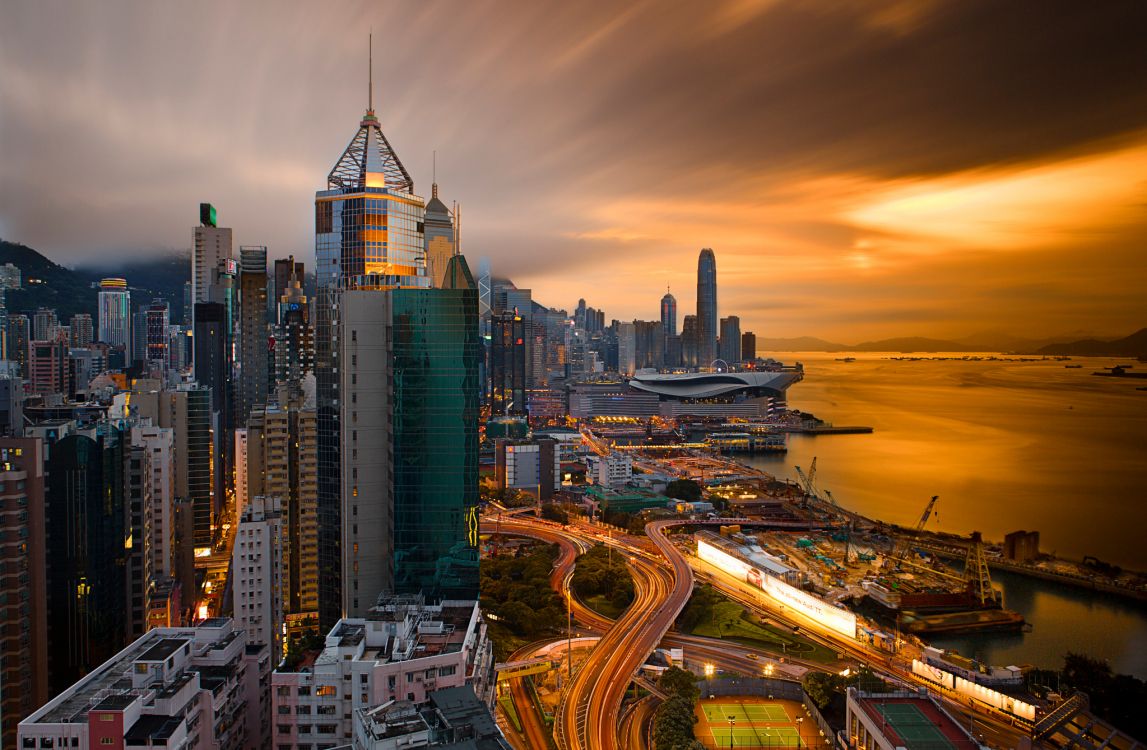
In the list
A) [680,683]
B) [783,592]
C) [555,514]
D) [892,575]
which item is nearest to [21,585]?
[680,683]

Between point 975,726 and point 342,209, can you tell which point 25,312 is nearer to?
point 342,209

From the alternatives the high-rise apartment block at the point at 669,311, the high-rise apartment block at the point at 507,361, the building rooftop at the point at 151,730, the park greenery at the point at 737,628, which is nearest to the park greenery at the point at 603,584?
the park greenery at the point at 737,628

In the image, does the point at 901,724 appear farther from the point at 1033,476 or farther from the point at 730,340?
the point at 730,340

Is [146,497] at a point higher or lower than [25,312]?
lower

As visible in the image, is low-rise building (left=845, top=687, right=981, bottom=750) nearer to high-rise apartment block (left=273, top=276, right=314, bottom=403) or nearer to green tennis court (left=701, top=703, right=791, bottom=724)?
green tennis court (left=701, top=703, right=791, bottom=724)

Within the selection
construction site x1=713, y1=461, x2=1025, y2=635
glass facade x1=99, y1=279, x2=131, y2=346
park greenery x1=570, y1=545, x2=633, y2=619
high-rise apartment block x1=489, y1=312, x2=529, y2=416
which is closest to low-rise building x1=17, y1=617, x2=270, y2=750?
park greenery x1=570, y1=545, x2=633, y2=619

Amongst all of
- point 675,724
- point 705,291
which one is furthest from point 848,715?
point 705,291

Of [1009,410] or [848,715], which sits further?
[1009,410]
